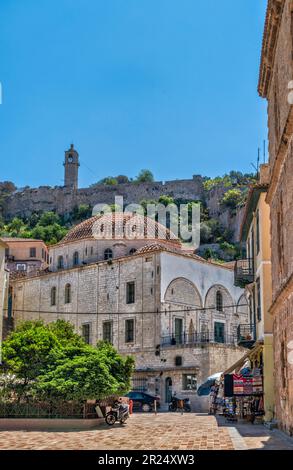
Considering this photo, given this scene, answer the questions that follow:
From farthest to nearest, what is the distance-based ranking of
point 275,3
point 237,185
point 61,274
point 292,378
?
point 237,185 < point 61,274 < point 275,3 < point 292,378

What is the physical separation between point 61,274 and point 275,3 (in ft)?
118

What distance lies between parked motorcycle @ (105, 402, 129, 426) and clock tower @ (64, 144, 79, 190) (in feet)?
301

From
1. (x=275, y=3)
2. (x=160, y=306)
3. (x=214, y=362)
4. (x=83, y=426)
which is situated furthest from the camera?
(x=160, y=306)

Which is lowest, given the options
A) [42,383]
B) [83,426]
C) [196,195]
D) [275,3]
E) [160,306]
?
[83,426]

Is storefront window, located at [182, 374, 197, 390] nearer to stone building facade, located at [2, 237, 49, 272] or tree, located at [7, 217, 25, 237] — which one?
stone building facade, located at [2, 237, 49, 272]

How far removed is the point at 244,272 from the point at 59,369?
976cm

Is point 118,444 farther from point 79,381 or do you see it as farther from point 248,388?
point 248,388

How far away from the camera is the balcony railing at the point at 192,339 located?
139ft

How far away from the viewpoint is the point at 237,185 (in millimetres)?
104812

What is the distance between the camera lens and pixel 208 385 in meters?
35.2

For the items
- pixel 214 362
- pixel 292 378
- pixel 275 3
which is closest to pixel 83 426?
pixel 292 378

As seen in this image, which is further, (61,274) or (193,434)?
(61,274)

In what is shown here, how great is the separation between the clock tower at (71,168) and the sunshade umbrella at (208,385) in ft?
265

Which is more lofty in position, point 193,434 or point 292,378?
point 292,378
